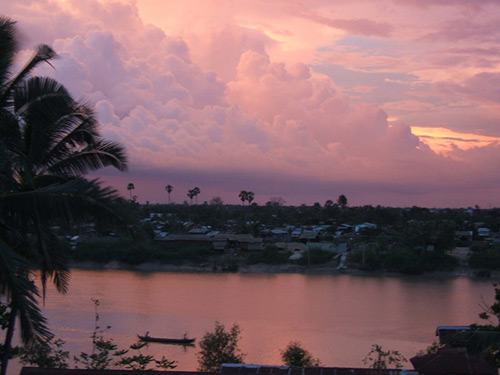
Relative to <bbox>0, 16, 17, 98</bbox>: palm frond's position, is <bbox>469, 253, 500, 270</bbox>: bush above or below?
below

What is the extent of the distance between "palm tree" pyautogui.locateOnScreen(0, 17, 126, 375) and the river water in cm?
791

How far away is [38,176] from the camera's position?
13.5 feet

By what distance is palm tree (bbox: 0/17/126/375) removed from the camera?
298cm

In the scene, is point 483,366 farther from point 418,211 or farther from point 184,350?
point 418,211

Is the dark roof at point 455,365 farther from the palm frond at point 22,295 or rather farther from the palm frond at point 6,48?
the palm frond at point 6,48

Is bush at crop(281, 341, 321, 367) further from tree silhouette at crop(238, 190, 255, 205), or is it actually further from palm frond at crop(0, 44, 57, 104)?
tree silhouette at crop(238, 190, 255, 205)

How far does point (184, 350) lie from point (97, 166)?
900cm

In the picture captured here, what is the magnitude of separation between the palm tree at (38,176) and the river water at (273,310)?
791cm

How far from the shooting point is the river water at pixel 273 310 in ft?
44.2

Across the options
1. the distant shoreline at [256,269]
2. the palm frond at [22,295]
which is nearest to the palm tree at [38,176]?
the palm frond at [22,295]

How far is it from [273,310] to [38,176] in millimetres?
13906

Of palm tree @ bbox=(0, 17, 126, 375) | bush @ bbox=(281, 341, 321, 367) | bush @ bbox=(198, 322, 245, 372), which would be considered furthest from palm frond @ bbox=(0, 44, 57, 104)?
bush @ bbox=(281, 341, 321, 367)

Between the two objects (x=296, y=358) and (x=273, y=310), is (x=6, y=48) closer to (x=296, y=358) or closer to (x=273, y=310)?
(x=296, y=358)

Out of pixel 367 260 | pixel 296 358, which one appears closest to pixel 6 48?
pixel 296 358
